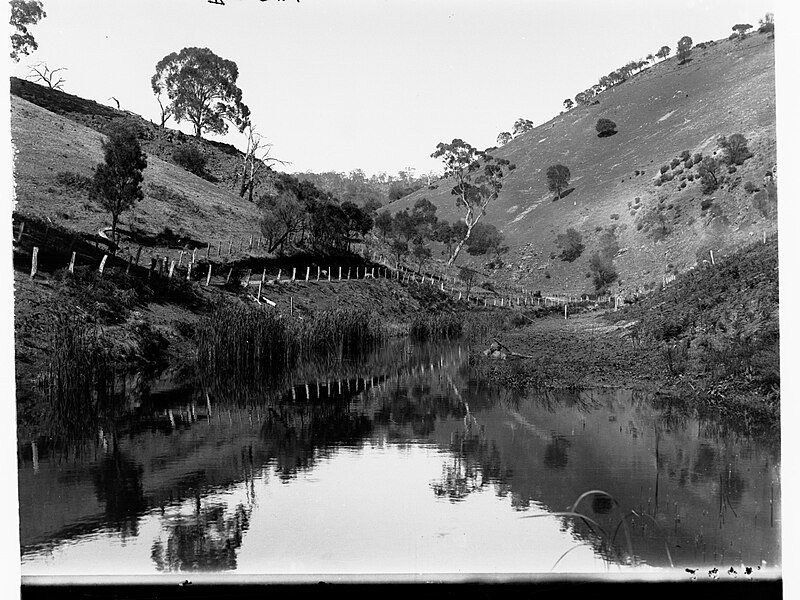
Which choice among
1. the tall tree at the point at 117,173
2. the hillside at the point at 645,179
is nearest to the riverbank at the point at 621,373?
the tall tree at the point at 117,173

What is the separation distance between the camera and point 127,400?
69.9ft

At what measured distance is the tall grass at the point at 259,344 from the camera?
87.1 ft

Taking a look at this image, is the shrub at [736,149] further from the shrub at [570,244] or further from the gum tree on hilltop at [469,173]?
the gum tree on hilltop at [469,173]

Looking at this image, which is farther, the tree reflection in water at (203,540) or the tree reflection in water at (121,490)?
the tree reflection in water at (121,490)

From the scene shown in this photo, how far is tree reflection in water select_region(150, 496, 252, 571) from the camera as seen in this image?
11375 millimetres

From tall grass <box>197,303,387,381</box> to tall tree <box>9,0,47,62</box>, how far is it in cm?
2000

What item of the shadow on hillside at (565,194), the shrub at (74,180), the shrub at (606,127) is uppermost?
the shrub at (606,127)

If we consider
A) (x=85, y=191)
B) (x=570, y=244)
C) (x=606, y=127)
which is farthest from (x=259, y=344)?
(x=606, y=127)

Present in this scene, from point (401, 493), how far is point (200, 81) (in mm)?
50257

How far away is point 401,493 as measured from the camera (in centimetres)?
1413

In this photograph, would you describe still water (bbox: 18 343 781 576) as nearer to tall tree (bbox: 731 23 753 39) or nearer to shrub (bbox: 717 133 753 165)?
tall tree (bbox: 731 23 753 39)

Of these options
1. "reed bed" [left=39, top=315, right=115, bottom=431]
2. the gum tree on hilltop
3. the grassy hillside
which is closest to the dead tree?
the grassy hillside

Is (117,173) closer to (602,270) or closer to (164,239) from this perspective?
(164,239)

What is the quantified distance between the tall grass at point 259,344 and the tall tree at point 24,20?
19998 millimetres
